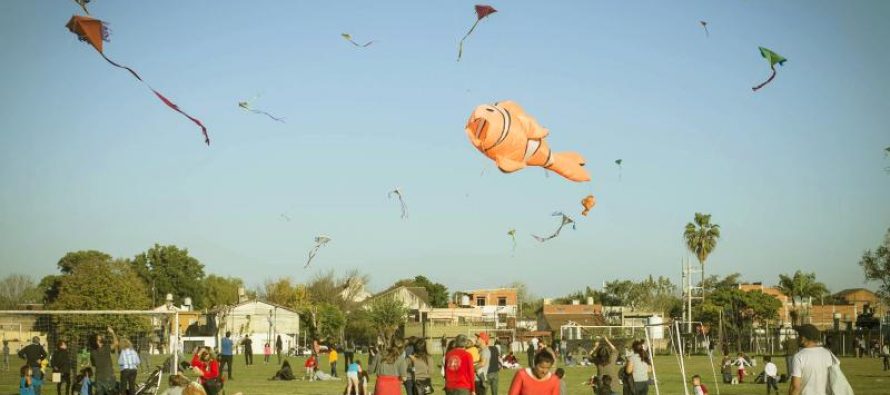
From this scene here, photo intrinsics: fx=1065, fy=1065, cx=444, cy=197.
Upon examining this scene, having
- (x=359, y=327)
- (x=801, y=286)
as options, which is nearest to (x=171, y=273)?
(x=359, y=327)

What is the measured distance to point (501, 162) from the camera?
60.4 ft

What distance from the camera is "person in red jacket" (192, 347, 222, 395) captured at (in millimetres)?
20531

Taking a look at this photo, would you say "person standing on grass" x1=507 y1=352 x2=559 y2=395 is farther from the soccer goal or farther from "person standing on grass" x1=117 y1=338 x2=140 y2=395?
"person standing on grass" x1=117 y1=338 x2=140 y2=395

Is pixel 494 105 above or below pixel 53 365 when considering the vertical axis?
above

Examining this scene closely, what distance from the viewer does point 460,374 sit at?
619 inches

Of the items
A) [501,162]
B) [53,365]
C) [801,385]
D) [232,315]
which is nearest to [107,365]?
[53,365]

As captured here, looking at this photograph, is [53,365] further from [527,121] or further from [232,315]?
[232,315]

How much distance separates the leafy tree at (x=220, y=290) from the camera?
118750mm

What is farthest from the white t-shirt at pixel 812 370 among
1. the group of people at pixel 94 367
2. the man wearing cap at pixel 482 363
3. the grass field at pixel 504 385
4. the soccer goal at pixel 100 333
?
the grass field at pixel 504 385

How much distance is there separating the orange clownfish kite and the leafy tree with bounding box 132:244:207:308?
105 meters

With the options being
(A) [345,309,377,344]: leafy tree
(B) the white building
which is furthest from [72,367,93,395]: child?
(A) [345,309,377,344]: leafy tree

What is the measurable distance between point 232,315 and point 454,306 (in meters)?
27.3

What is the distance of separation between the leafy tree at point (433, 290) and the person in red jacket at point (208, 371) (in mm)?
102830

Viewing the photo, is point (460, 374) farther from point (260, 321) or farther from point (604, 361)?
point (260, 321)
